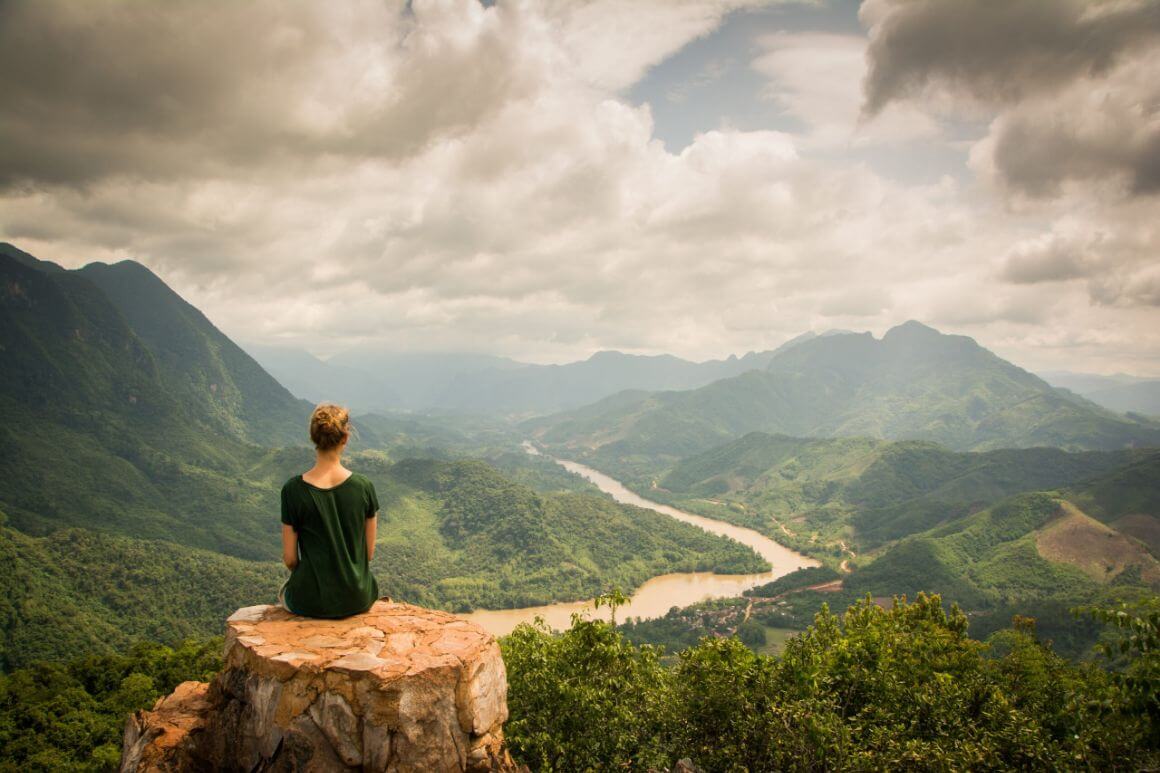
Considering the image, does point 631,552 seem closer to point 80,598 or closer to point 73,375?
point 80,598

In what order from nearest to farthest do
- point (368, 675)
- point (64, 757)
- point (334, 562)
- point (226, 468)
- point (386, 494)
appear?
point (368, 675) < point (334, 562) < point (64, 757) < point (386, 494) < point (226, 468)

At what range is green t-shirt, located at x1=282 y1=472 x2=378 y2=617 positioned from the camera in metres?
7.78

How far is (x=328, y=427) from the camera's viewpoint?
7.87 m

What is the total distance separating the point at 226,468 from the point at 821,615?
8289 inches

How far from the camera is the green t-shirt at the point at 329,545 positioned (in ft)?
25.5

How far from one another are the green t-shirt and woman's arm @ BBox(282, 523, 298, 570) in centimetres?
9

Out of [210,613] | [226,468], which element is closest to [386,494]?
[226,468]

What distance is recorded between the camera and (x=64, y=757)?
3059 cm

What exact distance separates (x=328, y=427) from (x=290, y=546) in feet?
5.98

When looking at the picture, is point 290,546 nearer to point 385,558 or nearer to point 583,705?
point 583,705

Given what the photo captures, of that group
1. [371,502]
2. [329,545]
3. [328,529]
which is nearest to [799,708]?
[371,502]

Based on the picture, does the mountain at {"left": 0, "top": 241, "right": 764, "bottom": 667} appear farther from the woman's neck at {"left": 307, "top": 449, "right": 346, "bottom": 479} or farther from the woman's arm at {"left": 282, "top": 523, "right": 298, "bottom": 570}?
the woman's neck at {"left": 307, "top": 449, "right": 346, "bottom": 479}

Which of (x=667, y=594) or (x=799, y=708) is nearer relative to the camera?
(x=799, y=708)

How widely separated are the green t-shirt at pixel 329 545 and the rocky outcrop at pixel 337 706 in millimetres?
328
